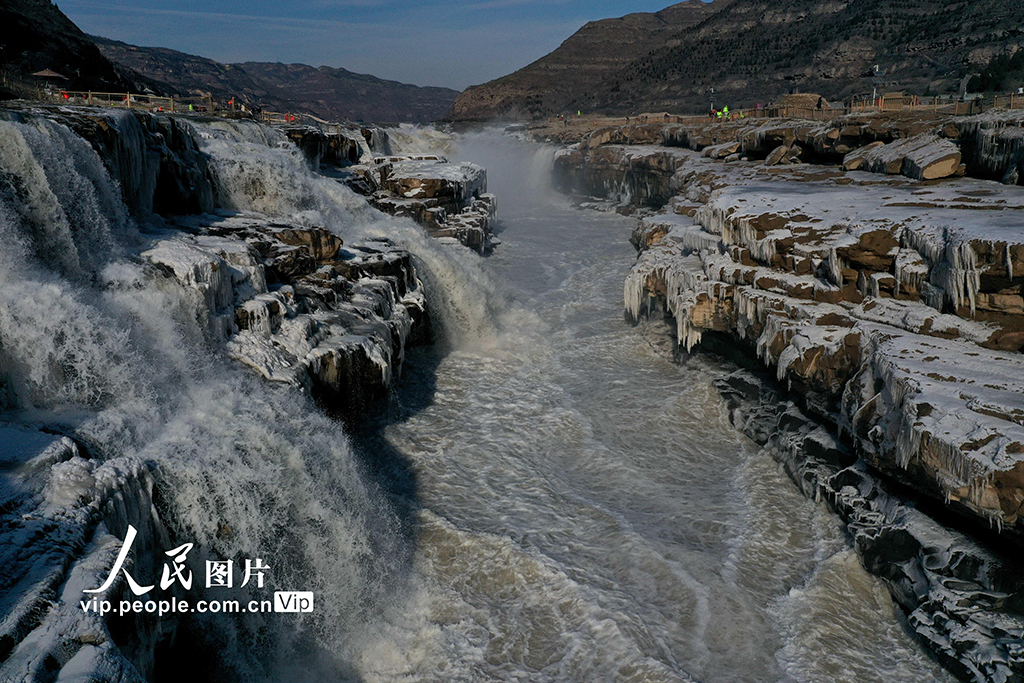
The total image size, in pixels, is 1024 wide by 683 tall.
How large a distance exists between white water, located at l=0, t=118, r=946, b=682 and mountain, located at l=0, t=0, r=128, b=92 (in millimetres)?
32029

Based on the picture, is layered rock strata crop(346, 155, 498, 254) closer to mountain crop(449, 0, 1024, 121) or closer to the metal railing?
the metal railing

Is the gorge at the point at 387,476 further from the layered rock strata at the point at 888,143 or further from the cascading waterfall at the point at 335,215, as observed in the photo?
the layered rock strata at the point at 888,143

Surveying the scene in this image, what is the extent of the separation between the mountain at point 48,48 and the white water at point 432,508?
3203cm

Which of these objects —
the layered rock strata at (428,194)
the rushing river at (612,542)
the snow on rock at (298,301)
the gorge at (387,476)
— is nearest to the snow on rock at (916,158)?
the gorge at (387,476)

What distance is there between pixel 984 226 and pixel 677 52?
264ft

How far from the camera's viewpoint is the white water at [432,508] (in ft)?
21.2

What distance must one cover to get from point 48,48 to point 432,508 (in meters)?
42.1

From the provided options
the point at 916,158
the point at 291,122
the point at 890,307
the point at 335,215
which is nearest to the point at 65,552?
the point at 890,307

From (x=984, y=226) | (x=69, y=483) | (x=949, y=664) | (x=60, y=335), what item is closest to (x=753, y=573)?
(x=949, y=664)

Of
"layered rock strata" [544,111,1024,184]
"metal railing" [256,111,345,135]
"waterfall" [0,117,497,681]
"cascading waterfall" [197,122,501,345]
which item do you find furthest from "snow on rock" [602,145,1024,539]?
"metal railing" [256,111,345,135]

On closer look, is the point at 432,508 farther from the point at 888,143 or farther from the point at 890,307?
the point at 888,143

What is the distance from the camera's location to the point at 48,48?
37531 millimetres

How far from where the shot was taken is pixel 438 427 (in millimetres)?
11281

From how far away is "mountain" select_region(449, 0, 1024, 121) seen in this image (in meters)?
48.8
